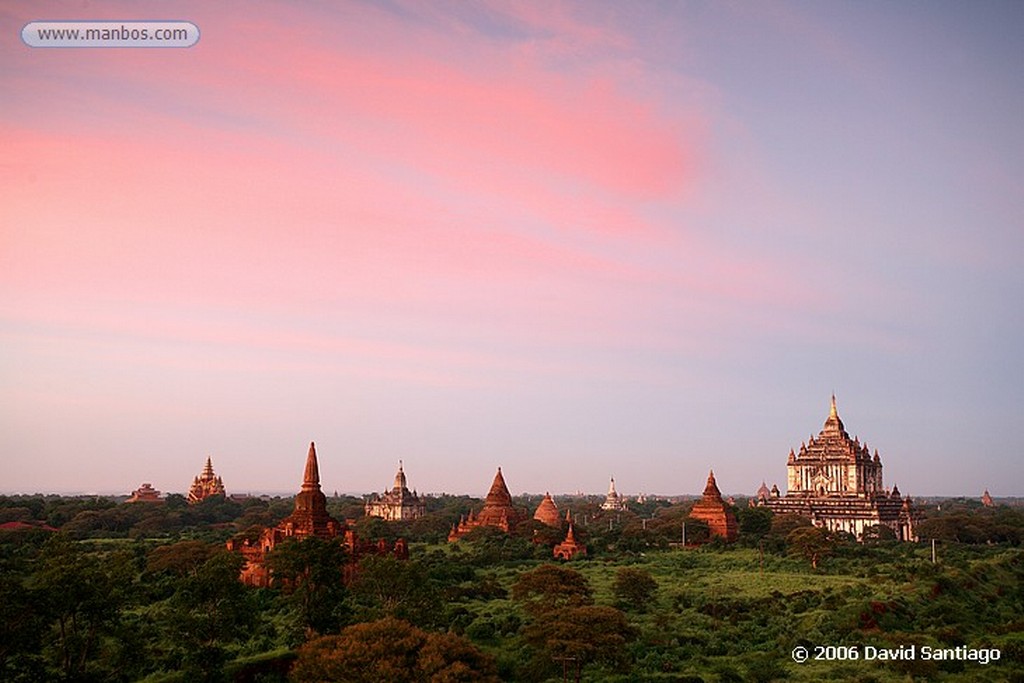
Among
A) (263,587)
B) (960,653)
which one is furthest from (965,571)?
(263,587)

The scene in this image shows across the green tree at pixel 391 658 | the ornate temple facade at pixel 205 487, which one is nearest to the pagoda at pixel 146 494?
the ornate temple facade at pixel 205 487

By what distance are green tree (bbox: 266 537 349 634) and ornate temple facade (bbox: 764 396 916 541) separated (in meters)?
87.0

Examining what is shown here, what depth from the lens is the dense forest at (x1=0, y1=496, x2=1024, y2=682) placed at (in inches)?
1585

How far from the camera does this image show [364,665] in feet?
119

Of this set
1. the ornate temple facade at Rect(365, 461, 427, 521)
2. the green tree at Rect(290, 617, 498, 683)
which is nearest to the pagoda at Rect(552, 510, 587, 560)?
the green tree at Rect(290, 617, 498, 683)

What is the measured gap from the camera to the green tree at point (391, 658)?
35.8 metres

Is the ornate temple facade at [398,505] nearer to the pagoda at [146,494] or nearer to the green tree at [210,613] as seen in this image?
the pagoda at [146,494]

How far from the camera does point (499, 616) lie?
Answer: 57750mm

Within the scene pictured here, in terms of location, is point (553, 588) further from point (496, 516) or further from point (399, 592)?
point (496, 516)

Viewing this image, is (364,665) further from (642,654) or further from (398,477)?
(398,477)

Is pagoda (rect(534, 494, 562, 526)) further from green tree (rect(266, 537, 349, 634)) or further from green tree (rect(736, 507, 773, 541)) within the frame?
green tree (rect(266, 537, 349, 634))

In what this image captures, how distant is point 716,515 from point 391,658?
7176cm

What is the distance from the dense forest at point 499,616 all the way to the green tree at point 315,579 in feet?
0.39

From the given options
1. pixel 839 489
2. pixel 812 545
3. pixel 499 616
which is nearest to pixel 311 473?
pixel 499 616
